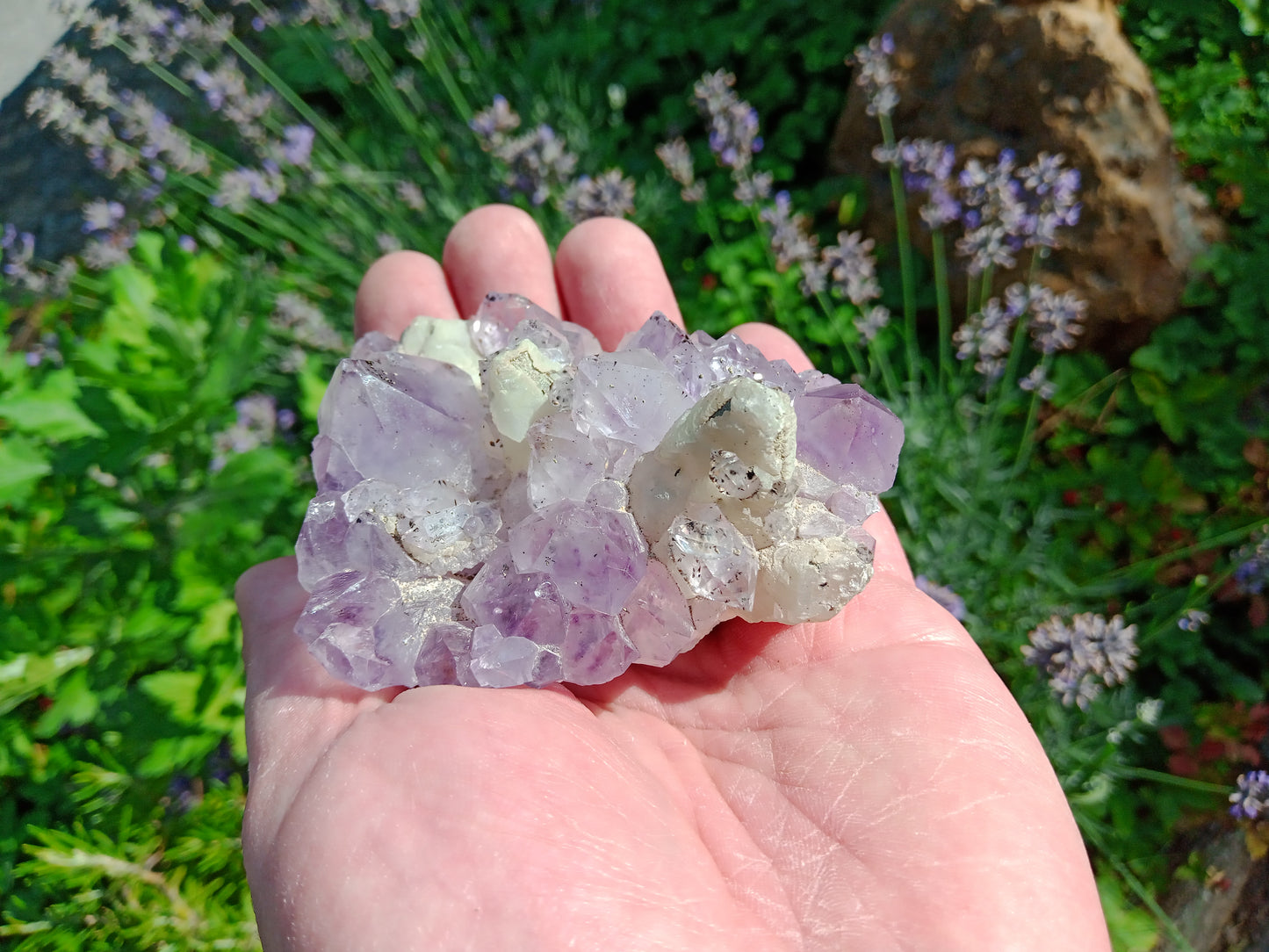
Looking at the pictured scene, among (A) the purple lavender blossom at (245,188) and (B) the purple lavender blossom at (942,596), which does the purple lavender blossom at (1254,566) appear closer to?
(B) the purple lavender blossom at (942,596)

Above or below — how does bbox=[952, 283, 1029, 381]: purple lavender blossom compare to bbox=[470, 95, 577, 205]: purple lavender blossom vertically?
below

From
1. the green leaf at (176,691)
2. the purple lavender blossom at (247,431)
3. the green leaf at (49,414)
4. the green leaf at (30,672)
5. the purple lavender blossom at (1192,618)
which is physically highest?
the green leaf at (49,414)

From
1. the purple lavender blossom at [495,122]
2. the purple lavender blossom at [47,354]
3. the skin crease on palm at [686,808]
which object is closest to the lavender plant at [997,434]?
the purple lavender blossom at [495,122]

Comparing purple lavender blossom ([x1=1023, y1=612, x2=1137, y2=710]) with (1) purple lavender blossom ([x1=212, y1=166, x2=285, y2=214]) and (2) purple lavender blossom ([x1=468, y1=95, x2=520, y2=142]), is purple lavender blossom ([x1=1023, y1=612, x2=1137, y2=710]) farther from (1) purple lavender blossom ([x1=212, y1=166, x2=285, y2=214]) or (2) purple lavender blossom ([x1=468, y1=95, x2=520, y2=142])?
(1) purple lavender blossom ([x1=212, y1=166, x2=285, y2=214])

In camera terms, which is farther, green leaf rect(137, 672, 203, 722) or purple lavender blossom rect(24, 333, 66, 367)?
purple lavender blossom rect(24, 333, 66, 367)

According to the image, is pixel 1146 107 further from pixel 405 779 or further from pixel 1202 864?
pixel 405 779

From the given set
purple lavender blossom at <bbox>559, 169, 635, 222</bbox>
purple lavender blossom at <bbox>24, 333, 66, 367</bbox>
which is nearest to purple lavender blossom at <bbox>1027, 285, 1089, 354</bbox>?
purple lavender blossom at <bbox>559, 169, 635, 222</bbox>
